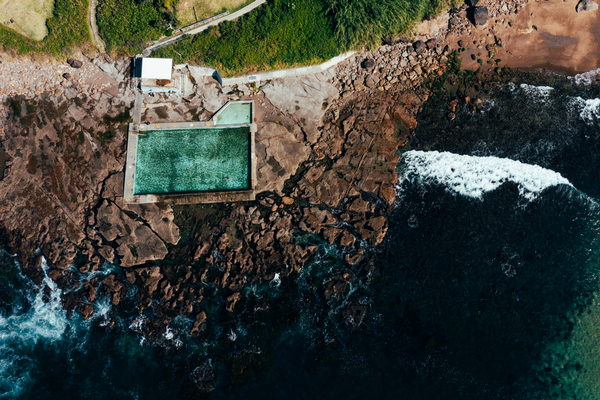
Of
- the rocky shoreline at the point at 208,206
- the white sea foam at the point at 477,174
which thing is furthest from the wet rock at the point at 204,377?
the white sea foam at the point at 477,174

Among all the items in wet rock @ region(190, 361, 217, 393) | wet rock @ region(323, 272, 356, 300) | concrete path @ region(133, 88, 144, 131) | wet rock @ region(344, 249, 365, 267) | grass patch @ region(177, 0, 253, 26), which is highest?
grass patch @ region(177, 0, 253, 26)

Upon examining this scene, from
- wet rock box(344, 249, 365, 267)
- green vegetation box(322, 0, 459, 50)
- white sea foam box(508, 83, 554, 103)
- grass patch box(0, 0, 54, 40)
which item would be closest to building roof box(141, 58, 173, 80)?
grass patch box(0, 0, 54, 40)

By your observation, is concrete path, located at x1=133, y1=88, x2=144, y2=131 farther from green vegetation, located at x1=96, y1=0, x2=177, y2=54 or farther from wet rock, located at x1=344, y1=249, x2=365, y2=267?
wet rock, located at x1=344, y1=249, x2=365, y2=267

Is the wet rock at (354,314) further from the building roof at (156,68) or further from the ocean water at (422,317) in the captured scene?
the building roof at (156,68)

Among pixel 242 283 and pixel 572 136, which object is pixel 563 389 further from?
pixel 242 283

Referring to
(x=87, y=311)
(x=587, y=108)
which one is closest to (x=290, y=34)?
(x=587, y=108)

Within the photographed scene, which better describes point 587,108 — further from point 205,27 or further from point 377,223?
point 205,27
